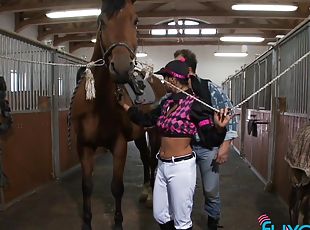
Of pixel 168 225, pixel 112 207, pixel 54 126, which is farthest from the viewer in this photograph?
pixel 54 126

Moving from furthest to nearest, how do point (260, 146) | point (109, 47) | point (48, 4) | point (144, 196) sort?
point (48, 4) → point (260, 146) → point (144, 196) → point (109, 47)

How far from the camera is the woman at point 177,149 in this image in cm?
187

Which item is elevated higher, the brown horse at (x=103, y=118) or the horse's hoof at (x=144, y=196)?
the brown horse at (x=103, y=118)

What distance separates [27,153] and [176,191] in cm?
228

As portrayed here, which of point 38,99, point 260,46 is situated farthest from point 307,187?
point 260,46

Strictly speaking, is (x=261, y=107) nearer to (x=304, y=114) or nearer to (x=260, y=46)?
(x=304, y=114)

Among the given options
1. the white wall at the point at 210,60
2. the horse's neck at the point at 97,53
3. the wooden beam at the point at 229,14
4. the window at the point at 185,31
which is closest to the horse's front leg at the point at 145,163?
the horse's neck at the point at 97,53

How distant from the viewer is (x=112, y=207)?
331 centimetres

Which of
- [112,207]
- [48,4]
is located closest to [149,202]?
[112,207]

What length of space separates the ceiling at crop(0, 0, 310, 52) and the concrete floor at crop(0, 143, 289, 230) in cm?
418

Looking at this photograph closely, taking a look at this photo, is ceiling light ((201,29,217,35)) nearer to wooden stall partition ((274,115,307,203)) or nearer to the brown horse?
wooden stall partition ((274,115,307,203))

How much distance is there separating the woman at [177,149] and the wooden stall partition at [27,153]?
1860 mm

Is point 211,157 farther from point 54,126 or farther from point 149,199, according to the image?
point 54,126

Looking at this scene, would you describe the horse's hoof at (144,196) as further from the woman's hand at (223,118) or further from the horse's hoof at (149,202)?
the woman's hand at (223,118)
